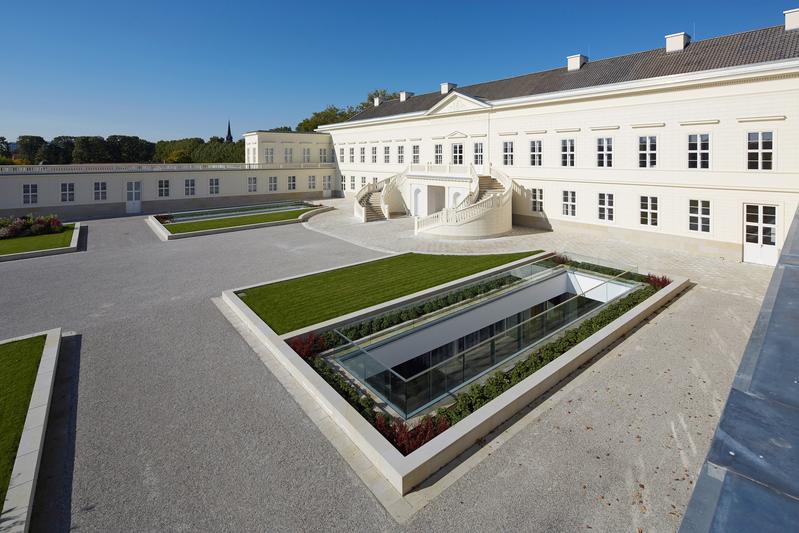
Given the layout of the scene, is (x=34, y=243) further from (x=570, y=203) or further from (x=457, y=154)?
(x=570, y=203)

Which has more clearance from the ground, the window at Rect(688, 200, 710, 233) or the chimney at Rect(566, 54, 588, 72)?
the chimney at Rect(566, 54, 588, 72)

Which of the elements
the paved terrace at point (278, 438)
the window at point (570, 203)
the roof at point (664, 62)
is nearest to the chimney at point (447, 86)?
the roof at point (664, 62)

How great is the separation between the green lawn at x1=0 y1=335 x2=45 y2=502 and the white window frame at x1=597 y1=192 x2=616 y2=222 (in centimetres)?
2597

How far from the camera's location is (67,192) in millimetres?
35469

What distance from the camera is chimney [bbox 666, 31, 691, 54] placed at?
24.8 meters

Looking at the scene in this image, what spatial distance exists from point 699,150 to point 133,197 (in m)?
40.7

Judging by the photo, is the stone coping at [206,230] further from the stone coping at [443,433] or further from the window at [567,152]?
the window at [567,152]

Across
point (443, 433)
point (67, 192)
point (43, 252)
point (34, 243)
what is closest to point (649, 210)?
point (443, 433)

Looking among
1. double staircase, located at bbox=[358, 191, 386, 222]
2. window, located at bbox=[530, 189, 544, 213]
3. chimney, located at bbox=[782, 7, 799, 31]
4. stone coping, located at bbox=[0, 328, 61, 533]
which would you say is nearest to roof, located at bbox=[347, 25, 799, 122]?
chimney, located at bbox=[782, 7, 799, 31]

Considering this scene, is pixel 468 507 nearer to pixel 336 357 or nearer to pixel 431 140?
pixel 336 357

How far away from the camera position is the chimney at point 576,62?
30391 millimetres

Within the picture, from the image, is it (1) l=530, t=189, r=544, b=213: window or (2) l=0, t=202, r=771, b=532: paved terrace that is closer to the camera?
(2) l=0, t=202, r=771, b=532: paved terrace

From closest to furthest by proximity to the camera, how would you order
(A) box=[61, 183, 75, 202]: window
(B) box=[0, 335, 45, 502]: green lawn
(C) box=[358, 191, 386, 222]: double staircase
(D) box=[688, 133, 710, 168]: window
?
(B) box=[0, 335, 45, 502]: green lawn → (D) box=[688, 133, 710, 168]: window → (C) box=[358, 191, 386, 222]: double staircase → (A) box=[61, 183, 75, 202]: window

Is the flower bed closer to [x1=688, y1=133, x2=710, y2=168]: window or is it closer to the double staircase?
the double staircase
